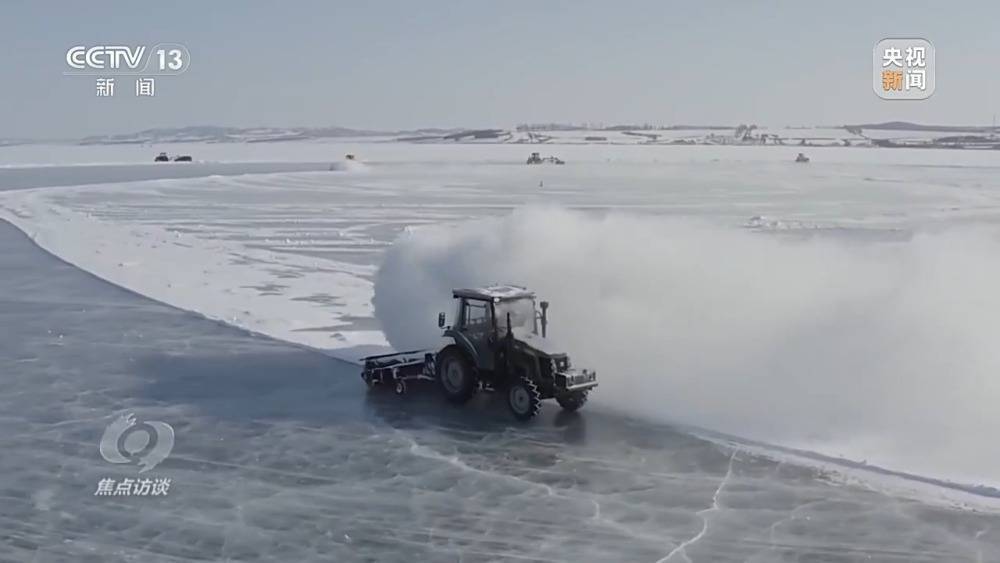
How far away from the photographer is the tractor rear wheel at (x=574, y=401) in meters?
13.9

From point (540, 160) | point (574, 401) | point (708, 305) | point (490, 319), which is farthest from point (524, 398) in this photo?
point (540, 160)

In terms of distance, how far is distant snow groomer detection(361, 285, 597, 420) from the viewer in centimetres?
1355

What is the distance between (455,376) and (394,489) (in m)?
3.67

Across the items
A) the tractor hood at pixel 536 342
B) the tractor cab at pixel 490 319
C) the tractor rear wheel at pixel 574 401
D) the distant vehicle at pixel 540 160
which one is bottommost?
the tractor rear wheel at pixel 574 401

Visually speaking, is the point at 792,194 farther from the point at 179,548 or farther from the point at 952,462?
the point at 179,548

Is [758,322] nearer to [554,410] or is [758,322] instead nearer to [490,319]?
[554,410]

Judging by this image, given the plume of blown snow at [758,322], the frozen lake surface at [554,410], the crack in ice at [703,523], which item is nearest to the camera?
the crack in ice at [703,523]

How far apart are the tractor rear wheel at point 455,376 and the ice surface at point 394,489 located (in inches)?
10.3

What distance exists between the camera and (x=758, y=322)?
49.2 ft

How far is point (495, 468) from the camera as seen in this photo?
11805 millimetres

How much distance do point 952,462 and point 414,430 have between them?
6.93 m

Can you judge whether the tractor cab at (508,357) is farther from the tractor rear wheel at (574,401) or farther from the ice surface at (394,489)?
the ice surface at (394,489)

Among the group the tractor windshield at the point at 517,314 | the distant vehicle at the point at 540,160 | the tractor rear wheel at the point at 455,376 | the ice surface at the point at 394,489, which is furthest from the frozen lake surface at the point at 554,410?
the distant vehicle at the point at 540,160

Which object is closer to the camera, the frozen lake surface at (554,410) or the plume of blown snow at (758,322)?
the frozen lake surface at (554,410)
